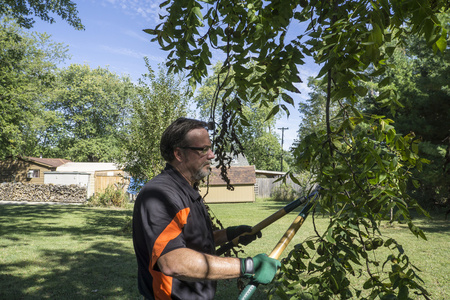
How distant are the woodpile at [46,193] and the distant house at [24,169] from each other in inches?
313

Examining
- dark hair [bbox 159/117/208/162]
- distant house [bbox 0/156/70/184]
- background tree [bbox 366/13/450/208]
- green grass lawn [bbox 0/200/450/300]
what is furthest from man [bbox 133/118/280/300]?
distant house [bbox 0/156/70/184]

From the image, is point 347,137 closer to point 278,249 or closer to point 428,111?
point 278,249

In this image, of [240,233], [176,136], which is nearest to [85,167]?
[240,233]

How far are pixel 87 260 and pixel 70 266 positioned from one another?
660mm

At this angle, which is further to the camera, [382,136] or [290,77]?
[290,77]

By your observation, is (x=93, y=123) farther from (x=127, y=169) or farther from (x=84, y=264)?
(x=84, y=264)

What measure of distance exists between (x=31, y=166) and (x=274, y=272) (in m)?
43.6

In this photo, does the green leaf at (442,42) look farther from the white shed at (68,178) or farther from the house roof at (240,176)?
the white shed at (68,178)

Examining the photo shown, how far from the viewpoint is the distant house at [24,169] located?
129 feet

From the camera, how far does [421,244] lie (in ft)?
35.8

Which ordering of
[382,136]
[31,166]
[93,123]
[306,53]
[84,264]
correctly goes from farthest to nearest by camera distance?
[93,123] < [31,166] < [84,264] < [306,53] < [382,136]

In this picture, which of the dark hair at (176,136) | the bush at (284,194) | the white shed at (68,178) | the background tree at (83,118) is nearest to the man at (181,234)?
the dark hair at (176,136)

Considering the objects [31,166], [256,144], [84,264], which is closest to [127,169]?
[84,264]

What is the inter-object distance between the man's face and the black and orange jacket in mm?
125
